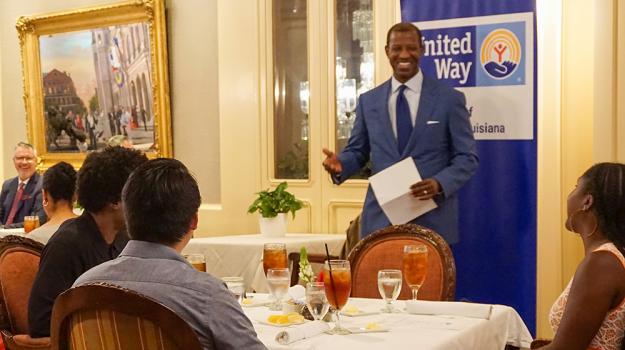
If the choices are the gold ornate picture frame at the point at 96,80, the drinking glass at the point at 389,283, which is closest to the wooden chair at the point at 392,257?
the drinking glass at the point at 389,283

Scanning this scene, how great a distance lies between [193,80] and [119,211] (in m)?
4.57

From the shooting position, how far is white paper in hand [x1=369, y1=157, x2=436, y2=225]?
4.03 m

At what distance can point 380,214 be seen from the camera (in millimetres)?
4199

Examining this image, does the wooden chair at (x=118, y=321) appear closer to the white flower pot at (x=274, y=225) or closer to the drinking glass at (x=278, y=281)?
the drinking glass at (x=278, y=281)

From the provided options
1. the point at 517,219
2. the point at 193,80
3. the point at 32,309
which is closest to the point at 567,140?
the point at 517,219

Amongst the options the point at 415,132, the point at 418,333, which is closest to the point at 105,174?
the point at 418,333

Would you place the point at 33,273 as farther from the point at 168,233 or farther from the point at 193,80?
the point at 193,80

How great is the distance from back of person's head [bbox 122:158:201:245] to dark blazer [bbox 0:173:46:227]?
18.2 ft

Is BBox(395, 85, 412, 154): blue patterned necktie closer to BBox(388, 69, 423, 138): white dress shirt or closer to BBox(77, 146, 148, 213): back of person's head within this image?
BBox(388, 69, 423, 138): white dress shirt

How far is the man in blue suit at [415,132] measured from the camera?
411 cm

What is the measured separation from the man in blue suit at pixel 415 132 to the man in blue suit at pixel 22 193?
3.87 m

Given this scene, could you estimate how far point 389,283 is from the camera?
8.50 feet

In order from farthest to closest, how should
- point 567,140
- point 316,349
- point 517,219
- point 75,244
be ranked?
point 567,140 → point 517,219 → point 75,244 → point 316,349

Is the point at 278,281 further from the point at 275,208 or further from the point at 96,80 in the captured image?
the point at 96,80
